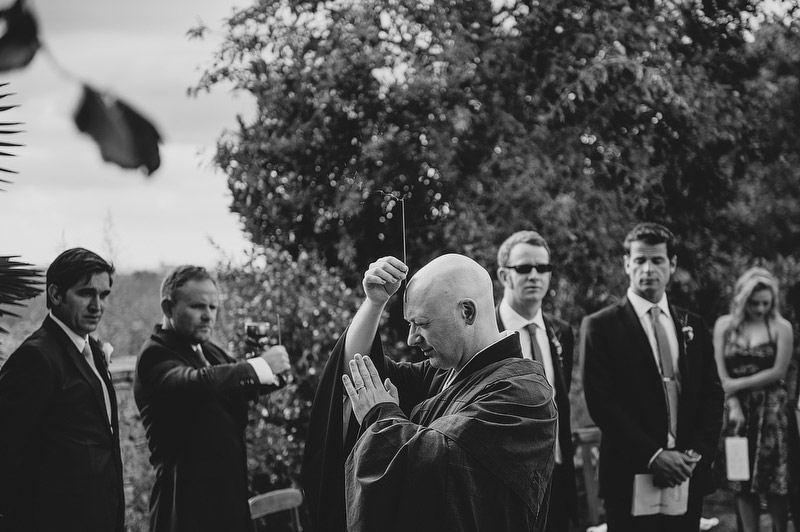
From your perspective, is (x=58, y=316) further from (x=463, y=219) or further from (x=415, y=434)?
(x=463, y=219)

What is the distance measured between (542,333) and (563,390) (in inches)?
12.8

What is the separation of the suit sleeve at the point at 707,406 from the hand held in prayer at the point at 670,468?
0.13 m

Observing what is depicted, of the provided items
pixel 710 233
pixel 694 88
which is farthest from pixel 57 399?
pixel 710 233

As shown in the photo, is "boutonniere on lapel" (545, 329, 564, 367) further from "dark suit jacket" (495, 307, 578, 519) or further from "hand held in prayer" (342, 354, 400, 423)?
"hand held in prayer" (342, 354, 400, 423)

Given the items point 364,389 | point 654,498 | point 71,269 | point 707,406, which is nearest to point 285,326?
point 71,269

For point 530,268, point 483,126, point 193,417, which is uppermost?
point 483,126

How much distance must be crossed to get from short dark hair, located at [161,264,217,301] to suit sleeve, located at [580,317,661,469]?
2116 millimetres

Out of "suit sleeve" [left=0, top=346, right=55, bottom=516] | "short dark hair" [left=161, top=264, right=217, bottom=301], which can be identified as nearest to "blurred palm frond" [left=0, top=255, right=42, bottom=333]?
"suit sleeve" [left=0, top=346, right=55, bottom=516]

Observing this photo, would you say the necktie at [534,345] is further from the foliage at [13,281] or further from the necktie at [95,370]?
the foliage at [13,281]

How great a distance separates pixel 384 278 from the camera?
301 centimetres

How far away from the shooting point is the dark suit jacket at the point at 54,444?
3275 millimetres

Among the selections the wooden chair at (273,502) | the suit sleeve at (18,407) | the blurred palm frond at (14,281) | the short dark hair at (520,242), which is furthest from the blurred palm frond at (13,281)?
the short dark hair at (520,242)

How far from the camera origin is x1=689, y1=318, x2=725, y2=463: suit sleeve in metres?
4.53

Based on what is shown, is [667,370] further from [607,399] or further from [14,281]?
[14,281]
